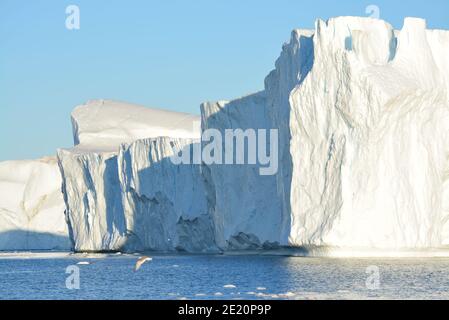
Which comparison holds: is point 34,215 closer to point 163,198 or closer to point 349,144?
point 163,198

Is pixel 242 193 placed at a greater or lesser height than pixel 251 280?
greater

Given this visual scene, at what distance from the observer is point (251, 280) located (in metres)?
24.1

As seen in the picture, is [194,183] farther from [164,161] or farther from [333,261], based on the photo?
[333,261]

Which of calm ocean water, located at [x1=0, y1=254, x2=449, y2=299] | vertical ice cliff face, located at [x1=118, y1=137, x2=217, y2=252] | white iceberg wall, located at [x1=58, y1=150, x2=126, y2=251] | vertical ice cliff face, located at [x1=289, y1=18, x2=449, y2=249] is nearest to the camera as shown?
calm ocean water, located at [x1=0, y1=254, x2=449, y2=299]

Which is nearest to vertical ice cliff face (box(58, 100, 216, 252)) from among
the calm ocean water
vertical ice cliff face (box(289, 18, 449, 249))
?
the calm ocean water

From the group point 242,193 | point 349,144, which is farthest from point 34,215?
point 349,144

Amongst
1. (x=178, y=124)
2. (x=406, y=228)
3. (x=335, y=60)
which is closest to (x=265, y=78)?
(x=335, y=60)

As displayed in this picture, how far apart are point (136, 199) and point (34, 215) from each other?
25.7 metres

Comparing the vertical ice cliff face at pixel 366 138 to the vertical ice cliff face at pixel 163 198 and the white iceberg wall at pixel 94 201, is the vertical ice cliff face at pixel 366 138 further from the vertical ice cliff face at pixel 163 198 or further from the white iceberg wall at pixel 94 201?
the white iceberg wall at pixel 94 201

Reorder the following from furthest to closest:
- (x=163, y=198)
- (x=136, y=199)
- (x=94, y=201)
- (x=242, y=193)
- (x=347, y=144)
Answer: (x=94, y=201) < (x=136, y=199) < (x=163, y=198) < (x=242, y=193) < (x=347, y=144)

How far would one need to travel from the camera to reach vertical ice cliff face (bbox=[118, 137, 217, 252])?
133 feet

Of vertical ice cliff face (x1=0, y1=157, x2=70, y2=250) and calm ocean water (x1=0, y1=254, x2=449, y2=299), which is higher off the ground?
vertical ice cliff face (x1=0, y1=157, x2=70, y2=250)

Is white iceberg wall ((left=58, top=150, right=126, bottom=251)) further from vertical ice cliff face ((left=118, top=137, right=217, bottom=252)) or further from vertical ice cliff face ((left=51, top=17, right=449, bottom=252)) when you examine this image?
vertical ice cliff face ((left=51, top=17, right=449, bottom=252))

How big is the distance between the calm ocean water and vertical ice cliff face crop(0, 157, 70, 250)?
1422 inches
